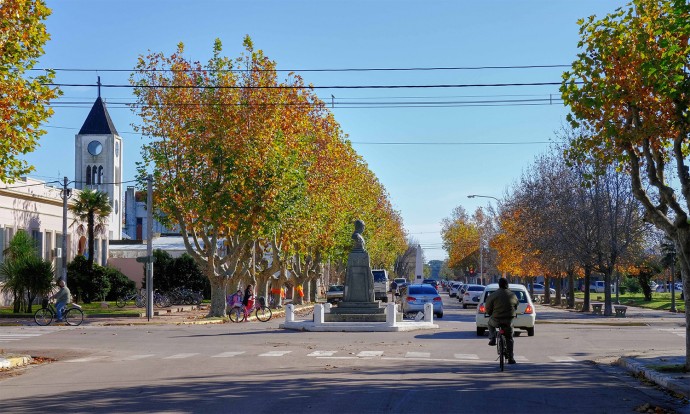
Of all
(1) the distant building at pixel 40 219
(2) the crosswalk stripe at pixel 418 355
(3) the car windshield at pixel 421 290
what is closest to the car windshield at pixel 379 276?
(1) the distant building at pixel 40 219

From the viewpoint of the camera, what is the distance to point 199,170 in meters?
43.4

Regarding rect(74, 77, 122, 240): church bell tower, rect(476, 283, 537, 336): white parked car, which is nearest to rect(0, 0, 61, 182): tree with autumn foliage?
rect(476, 283, 537, 336): white parked car

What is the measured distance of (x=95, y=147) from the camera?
384 ft

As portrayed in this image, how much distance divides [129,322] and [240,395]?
27.6 meters

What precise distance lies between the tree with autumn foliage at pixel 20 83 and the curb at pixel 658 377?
42.8 ft

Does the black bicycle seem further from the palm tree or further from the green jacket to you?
the palm tree

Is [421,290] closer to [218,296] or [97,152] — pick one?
[218,296]

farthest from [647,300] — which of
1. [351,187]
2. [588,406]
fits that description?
[588,406]

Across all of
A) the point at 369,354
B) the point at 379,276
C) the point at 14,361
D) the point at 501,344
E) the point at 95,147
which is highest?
the point at 95,147

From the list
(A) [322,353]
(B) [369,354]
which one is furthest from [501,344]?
(A) [322,353]

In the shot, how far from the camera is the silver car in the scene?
4341 cm

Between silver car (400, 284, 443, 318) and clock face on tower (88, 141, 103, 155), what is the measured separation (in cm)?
8033

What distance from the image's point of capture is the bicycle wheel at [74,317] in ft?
123

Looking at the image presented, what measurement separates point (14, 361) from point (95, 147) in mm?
100922
